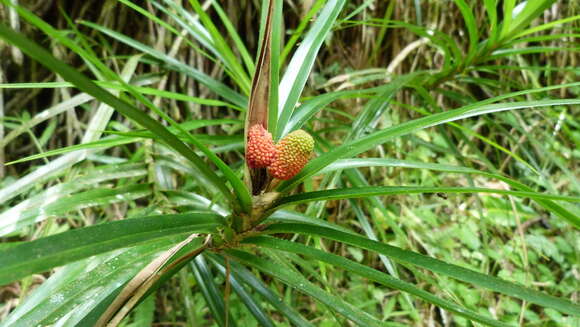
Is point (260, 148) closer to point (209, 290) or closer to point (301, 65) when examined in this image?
point (301, 65)

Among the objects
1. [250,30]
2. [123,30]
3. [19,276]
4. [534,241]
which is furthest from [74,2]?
[534,241]

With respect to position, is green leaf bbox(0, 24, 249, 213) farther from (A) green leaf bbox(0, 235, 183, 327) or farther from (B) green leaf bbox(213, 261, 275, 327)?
(B) green leaf bbox(213, 261, 275, 327)

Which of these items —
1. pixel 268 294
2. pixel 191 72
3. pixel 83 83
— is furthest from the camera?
pixel 191 72

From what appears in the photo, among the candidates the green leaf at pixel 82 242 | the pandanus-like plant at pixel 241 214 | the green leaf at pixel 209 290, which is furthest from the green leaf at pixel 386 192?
the green leaf at pixel 209 290

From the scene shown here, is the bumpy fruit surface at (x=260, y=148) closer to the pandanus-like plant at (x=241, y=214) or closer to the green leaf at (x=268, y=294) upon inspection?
the pandanus-like plant at (x=241, y=214)

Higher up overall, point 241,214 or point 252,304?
point 241,214

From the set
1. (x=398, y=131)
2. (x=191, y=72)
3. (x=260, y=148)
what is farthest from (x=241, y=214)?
(x=191, y=72)

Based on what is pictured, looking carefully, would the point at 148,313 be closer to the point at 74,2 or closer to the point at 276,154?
the point at 276,154
